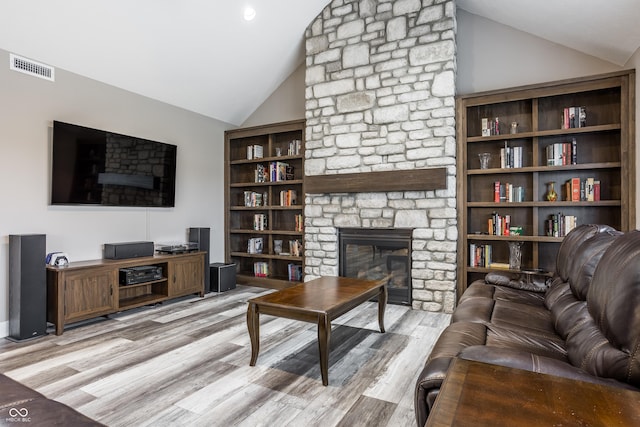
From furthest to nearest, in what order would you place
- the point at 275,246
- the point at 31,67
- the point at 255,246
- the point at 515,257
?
the point at 255,246 < the point at 275,246 < the point at 515,257 < the point at 31,67

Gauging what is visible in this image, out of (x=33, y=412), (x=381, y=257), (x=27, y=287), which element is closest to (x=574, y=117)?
(x=381, y=257)

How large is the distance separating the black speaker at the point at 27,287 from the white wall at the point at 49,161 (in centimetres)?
18

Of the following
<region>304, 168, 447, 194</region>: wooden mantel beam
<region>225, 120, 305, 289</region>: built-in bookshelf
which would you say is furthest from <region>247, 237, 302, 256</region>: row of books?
<region>304, 168, 447, 194</region>: wooden mantel beam

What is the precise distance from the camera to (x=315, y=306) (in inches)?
96.3

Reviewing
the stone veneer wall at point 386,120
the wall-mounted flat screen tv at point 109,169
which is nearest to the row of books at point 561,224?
the stone veneer wall at point 386,120

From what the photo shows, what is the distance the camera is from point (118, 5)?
137 inches

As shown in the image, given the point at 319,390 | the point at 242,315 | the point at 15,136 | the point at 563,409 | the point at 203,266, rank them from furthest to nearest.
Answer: the point at 203,266 < the point at 242,315 < the point at 15,136 < the point at 319,390 < the point at 563,409

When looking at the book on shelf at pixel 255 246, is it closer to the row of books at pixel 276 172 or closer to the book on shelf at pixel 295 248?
the book on shelf at pixel 295 248

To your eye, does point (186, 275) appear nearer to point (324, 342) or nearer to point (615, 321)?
point (324, 342)

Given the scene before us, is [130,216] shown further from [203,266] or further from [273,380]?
[273,380]

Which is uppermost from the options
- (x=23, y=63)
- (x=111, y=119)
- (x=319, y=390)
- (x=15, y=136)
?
(x=23, y=63)

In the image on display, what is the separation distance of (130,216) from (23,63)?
1.78m

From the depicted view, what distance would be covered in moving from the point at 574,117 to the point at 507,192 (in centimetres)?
96

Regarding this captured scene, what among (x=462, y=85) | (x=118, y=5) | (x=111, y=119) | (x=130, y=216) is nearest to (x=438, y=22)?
(x=462, y=85)
